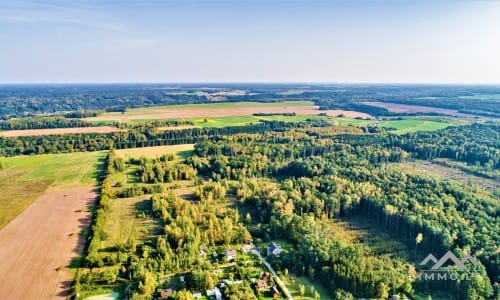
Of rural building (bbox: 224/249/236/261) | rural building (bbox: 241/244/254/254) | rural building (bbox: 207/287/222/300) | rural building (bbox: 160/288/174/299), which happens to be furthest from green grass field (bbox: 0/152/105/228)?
rural building (bbox: 207/287/222/300)

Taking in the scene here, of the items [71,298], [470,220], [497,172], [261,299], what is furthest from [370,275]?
[497,172]

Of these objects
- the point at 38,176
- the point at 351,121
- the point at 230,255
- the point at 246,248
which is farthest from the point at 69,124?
the point at 230,255

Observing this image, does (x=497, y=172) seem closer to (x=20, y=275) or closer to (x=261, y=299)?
(x=261, y=299)

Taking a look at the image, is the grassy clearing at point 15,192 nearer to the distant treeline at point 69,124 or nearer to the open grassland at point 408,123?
the distant treeline at point 69,124

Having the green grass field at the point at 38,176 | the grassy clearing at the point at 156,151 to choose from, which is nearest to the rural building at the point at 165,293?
the green grass field at the point at 38,176

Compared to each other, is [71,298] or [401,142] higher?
[401,142]

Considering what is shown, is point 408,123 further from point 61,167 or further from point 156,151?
point 61,167

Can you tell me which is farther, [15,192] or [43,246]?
[15,192]
